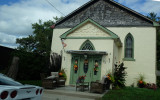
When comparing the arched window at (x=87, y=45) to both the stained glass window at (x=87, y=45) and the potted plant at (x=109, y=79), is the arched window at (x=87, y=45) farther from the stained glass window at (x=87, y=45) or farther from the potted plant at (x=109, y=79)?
the potted plant at (x=109, y=79)

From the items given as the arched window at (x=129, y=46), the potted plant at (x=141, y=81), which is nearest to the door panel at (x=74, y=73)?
the arched window at (x=129, y=46)

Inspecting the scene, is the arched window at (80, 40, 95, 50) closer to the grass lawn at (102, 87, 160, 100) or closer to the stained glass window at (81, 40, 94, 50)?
the stained glass window at (81, 40, 94, 50)

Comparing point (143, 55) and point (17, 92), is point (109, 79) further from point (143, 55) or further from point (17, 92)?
point (17, 92)

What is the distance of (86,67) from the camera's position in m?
12.2

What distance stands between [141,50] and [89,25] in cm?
599

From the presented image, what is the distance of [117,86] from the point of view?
1135 centimetres

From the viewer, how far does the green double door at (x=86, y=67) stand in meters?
11.8

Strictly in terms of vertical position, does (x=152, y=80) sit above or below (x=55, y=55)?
below

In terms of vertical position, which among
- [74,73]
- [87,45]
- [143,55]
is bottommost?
[74,73]

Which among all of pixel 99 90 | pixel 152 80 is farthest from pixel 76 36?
pixel 152 80

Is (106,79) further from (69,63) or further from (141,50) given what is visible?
(141,50)

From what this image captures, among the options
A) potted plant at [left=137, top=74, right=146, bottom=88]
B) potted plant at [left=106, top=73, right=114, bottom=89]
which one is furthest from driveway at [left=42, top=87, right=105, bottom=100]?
potted plant at [left=137, top=74, right=146, bottom=88]

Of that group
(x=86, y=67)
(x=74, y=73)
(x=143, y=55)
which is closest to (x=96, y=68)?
(x=86, y=67)

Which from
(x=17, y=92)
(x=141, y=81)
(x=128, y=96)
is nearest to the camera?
(x=17, y=92)
